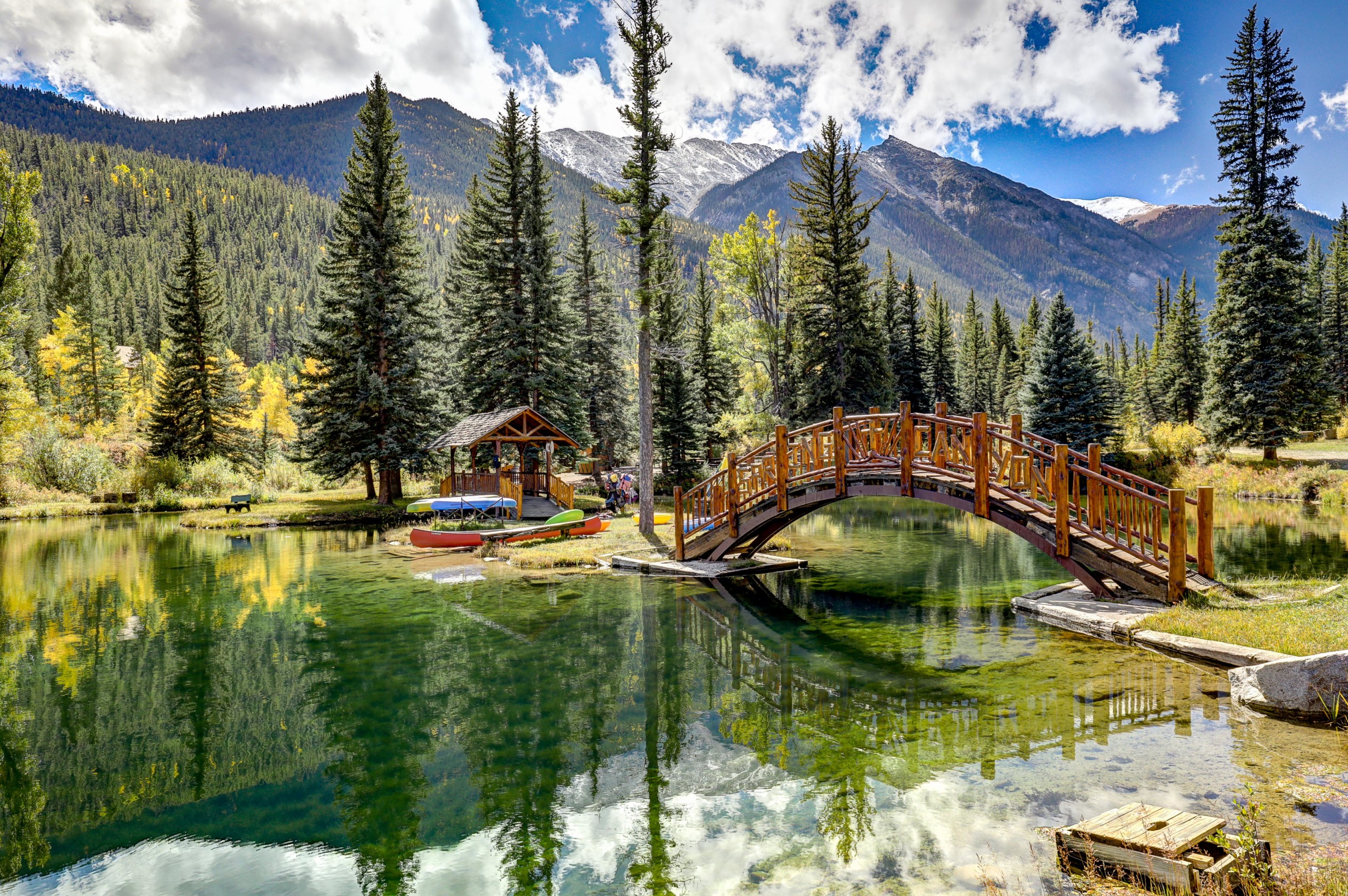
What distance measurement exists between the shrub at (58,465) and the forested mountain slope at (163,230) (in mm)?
59762

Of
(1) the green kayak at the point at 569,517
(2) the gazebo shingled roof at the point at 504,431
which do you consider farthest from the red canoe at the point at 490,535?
(2) the gazebo shingled roof at the point at 504,431

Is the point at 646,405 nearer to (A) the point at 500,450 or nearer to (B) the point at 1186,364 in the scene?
(A) the point at 500,450

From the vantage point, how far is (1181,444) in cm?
3584

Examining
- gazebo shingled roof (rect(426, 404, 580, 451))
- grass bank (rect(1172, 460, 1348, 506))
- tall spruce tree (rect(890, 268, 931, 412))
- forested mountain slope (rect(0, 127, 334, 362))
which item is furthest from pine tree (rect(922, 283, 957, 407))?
forested mountain slope (rect(0, 127, 334, 362))

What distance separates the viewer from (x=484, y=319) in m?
37.8

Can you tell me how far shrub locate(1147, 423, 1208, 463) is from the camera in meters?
35.6

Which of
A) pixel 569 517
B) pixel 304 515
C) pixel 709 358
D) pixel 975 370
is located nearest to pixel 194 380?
pixel 304 515

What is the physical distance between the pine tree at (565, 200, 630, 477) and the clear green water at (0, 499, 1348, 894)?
31.4 metres

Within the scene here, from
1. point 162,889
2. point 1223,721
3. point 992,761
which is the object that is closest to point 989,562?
point 1223,721

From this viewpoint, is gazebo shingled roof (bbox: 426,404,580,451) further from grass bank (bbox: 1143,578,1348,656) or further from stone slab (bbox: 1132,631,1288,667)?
grass bank (bbox: 1143,578,1348,656)

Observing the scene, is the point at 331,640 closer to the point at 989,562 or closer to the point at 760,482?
the point at 760,482

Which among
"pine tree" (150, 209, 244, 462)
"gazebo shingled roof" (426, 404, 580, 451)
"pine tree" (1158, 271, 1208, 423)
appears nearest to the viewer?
"gazebo shingled roof" (426, 404, 580, 451)

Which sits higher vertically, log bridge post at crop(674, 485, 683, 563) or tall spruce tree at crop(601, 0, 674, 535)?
tall spruce tree at crop(601, 0, 674, 535)

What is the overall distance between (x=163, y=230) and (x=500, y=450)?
519 feet
